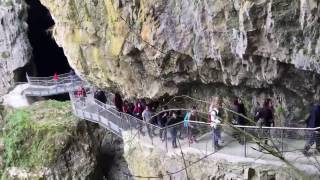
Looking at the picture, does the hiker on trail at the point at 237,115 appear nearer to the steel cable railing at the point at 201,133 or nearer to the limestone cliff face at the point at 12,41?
the steel cable railing at the point at 201,133

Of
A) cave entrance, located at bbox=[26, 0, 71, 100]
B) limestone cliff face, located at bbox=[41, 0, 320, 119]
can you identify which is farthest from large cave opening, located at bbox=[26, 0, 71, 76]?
limestone cliff face, located at bbox=[41, 0, 320, 119]

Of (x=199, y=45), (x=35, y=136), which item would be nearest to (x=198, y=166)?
(x=199, y=45)

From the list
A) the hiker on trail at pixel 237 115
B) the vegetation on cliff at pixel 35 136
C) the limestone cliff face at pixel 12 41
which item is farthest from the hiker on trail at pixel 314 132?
the limestone cliff face at pixel 12 41

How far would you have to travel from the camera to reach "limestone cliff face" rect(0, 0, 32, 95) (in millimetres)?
26094

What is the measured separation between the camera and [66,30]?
16.3m

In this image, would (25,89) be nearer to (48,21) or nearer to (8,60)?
(8,60)

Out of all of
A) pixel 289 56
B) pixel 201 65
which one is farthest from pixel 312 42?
pixel 201 65

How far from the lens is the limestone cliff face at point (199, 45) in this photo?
9.51 meters

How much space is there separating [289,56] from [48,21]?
24091mm

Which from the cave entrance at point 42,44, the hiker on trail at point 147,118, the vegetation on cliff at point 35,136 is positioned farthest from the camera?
the cave entrance at point 42,44

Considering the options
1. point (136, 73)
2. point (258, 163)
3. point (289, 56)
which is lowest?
point (258, 163)

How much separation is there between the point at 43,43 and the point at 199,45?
21.3m

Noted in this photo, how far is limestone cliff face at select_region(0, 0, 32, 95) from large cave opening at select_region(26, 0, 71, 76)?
1.96m

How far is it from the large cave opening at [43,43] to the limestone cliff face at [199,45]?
14.4 meters
